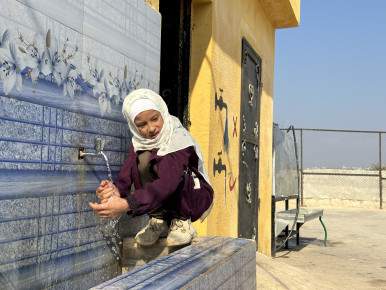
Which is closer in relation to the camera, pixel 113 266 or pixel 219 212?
pixel 113 266

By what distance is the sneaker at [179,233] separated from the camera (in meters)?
2.62

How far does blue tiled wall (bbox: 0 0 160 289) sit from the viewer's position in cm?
186

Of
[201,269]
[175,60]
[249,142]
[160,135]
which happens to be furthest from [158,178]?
[249,142]

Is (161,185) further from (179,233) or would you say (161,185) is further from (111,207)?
(179,233)

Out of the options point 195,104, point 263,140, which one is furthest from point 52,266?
point 263,140

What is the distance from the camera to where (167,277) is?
67.8 inches

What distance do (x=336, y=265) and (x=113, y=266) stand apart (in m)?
5.24

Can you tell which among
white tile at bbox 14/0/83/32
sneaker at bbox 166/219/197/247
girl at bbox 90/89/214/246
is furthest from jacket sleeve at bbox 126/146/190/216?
white tile at bbox 14/0/83/32

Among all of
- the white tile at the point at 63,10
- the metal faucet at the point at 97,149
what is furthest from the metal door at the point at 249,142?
the white tile at the point at 63,10

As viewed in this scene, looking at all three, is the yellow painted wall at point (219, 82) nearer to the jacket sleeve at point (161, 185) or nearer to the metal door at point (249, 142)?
the metal door at point (249, 142)

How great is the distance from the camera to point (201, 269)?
6.26 ft

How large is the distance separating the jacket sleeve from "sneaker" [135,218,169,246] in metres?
0.46

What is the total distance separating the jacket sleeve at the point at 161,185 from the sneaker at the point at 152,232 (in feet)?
1.52

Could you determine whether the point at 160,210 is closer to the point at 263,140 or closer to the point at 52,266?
the point at 52,266
